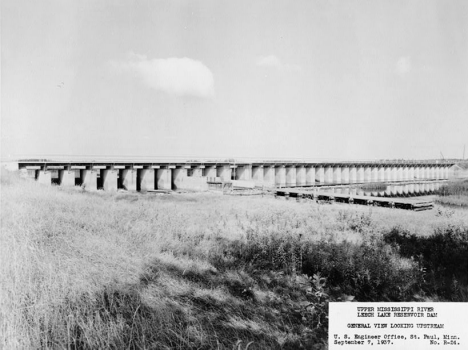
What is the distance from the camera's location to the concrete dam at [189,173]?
2684 centimetres

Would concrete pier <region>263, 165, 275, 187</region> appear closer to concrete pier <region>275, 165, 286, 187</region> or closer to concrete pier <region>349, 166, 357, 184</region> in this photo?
concrete pier <region>275, 165, 286, 187</region>

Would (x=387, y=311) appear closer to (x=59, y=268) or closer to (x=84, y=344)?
(x=84, y=344)

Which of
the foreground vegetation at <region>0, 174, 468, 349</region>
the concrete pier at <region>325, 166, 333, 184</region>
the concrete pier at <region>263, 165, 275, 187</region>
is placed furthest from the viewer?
the concrete pier at <region>325, 166, 333, 184</region>

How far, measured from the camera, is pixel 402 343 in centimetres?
496

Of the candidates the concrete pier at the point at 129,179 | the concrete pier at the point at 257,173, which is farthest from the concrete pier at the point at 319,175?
the concrete pier at the point at 129,179

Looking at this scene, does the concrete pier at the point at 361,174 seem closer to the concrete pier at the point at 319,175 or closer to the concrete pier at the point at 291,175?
the concrete pier at the point at 319,175

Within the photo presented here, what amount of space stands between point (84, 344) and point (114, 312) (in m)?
0.61

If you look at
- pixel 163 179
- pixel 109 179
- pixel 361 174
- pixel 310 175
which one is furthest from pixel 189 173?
pixel 361 174

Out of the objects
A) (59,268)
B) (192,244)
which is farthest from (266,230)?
→ (59,268)

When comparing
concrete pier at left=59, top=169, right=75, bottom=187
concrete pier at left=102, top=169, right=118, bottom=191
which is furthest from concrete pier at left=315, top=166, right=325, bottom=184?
concrete pier at left=59, top=169, right=75, bottom=187
